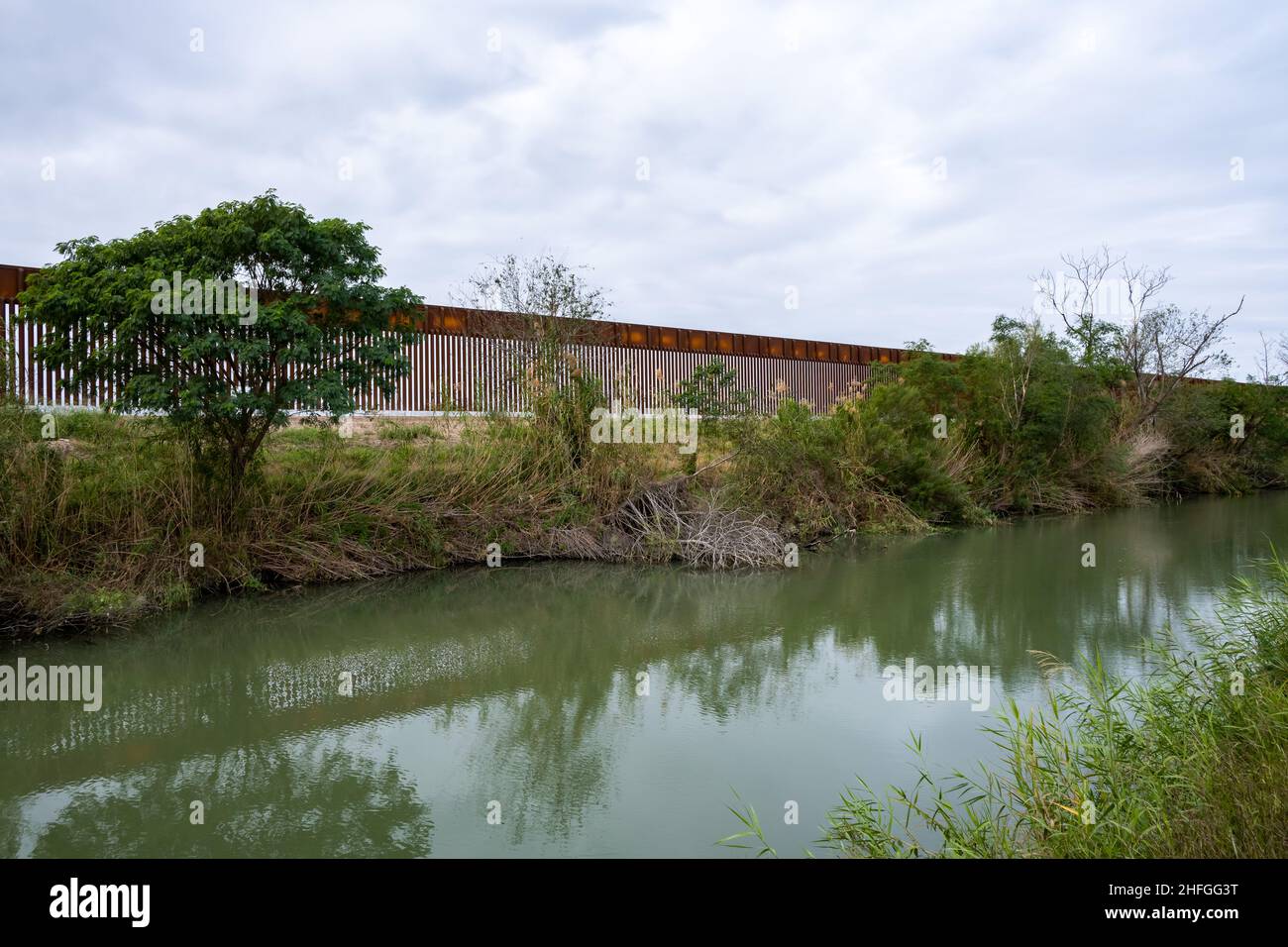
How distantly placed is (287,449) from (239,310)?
329 cm

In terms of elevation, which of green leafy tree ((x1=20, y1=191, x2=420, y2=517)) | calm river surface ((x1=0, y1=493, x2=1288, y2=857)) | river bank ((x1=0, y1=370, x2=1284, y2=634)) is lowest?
calm river surface ((x1=0, y1=493, x2=1288, y2=857))

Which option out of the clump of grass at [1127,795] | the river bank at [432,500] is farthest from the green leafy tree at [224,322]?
the clump of grass at [1127,795]

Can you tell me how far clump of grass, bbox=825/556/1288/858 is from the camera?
339cm

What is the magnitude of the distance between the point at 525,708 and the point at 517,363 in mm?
9640

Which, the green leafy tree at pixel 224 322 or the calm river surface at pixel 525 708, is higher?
the green leafy tree at pixel 224 322

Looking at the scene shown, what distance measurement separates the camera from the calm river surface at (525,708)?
4.34 m

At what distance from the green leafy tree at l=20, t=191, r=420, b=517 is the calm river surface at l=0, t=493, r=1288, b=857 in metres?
2.00

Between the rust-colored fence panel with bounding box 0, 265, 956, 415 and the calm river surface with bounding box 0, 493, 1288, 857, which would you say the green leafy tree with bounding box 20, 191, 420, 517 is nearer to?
the rust-colored fence panel with bounding box 0, 265, 956, 415

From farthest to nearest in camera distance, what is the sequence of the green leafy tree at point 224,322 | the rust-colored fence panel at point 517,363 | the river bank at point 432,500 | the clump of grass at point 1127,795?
the rust-colored fence panel at point 517,363, the green leafy tree at point 224,322, the river bank at point 432,500, the clump of grass at point 1127,795

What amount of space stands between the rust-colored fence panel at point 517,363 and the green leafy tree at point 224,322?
383mm

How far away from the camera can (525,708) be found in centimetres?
631

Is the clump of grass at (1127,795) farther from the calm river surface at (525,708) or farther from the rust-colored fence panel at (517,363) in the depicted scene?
the rust-colored fence panel at (517,363)

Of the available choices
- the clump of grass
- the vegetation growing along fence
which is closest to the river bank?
the vegetation growing along fence

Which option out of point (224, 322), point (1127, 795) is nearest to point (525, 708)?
point (1127, 795)
